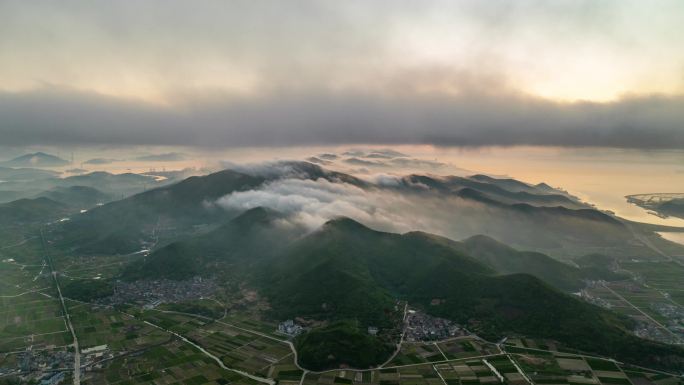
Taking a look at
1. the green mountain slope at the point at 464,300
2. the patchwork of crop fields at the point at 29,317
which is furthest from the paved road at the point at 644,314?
the patchwork of crop fields at the point at 29,317

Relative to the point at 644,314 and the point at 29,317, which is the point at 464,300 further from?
the point at 29,317

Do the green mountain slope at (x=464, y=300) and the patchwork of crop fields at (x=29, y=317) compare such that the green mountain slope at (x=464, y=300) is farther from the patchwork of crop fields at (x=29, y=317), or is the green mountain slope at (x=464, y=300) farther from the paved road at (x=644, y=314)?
the patchwork of crop fields at (x=29, y=317)

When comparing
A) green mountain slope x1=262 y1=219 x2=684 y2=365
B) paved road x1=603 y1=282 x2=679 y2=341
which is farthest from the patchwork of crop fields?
paved road x1=603 y1=282 x2=679 y2=341

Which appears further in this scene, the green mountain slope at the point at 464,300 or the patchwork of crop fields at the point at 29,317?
the patchwork of crop fields at the point at 29,317

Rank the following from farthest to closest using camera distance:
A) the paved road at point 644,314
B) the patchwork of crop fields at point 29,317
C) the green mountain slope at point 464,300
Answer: the paved road at point 644,314
the patchwork of crop fields at point 29,317
the green mountain slope at point 464,300

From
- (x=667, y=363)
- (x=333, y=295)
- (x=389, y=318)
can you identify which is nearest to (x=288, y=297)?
(x=333, y=295)

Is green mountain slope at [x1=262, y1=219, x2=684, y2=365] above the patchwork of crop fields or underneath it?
above

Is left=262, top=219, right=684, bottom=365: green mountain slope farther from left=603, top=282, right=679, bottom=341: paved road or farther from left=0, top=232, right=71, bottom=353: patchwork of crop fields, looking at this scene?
left=0, top=232, right=71, bottom=353: patchwork of crop fields

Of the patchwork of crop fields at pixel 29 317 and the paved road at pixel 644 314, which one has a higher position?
the paved road at pixel 644 314

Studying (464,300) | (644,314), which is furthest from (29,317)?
(644,314)

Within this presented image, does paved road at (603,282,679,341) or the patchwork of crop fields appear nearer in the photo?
the patchwork of crop fields

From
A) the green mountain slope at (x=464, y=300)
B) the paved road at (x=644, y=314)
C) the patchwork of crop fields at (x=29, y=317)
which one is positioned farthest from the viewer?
the paved road at (x=644, y=314)

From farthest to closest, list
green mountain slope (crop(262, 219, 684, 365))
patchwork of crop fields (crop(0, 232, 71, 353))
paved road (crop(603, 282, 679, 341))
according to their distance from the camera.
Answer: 1. paved road (crop(603, 282, 679, 341))
2. patchwork of crop fields (crop(0, 232, 71, 353))
3. green mountain slope (crop(262, 219, 684, 365))
